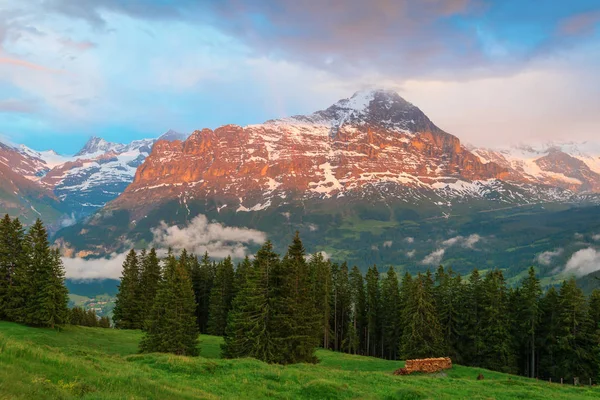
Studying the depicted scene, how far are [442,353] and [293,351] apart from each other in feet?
117

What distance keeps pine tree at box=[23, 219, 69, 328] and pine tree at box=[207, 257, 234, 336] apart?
31.4 metres

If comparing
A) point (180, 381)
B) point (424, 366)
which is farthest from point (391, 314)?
point (180, 381)

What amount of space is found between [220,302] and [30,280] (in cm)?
3685

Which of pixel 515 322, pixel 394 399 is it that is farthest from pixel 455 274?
pixel 394 399

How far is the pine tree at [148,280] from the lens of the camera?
90688mm

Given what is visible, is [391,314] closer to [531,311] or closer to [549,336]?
[531,311]

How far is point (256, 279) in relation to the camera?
5297cm

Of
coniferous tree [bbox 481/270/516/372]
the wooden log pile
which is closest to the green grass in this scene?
the wooden log pile

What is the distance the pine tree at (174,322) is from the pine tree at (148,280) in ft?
91.3

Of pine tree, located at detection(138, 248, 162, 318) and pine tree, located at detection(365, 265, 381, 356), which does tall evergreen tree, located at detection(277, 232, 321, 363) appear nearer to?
pine tree, located at detection(365, 265, 381, 356)

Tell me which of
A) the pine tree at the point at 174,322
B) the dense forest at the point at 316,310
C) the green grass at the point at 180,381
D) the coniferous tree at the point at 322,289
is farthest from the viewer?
the coniferous tree at the point at 322,289

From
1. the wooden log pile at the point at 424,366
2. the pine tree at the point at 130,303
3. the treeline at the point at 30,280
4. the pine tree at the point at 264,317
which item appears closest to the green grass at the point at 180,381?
the wooden log pile at the point at 424,366

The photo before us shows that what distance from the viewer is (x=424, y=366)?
51594 mm

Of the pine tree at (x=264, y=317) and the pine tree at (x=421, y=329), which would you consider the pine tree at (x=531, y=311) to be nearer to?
the pine tree at (x=421, y=329)
